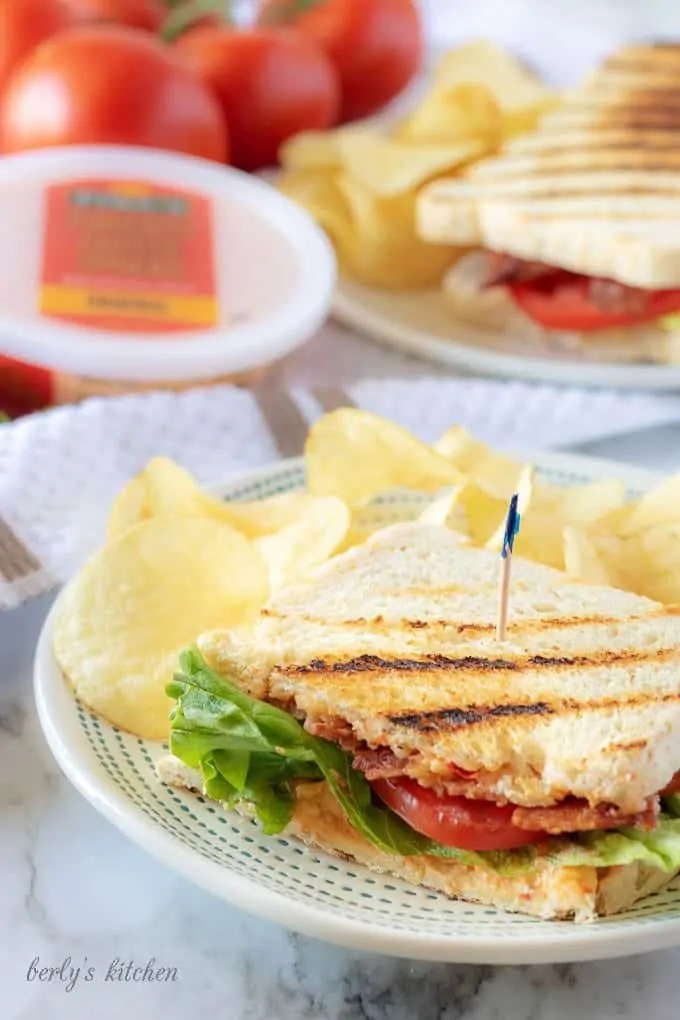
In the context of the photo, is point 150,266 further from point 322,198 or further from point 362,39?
point 362,39

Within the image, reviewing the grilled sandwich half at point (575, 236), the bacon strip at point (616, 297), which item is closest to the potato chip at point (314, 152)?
the grilled sandwich half at point (575, 236)

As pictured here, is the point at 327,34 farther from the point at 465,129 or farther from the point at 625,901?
the point at 625,901

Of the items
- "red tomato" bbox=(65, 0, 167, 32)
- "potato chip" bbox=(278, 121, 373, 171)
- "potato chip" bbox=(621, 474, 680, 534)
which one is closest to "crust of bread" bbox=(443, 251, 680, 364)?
"potato chip" bbox=(278, 121, 373, 171)

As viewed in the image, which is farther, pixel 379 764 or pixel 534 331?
pixel 534 331

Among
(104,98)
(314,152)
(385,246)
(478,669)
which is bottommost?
(385,246)

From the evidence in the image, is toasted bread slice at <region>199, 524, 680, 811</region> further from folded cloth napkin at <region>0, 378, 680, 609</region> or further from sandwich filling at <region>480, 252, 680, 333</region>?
sandwich filling at <region>480, 252, 680, 333</region>

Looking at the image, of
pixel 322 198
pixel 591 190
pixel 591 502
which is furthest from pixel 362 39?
pixel 591 502
